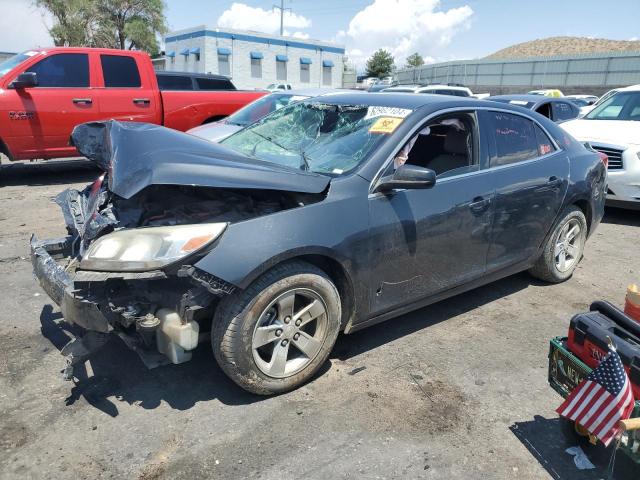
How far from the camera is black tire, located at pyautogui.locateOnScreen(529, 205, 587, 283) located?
14.8 ft

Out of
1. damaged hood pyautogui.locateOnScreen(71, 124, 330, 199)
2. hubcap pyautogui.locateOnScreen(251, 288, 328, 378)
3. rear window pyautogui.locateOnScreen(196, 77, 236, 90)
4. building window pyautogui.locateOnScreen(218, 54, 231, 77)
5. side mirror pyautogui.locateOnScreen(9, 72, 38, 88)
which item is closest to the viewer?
damaged hood pyautogui.locateOnScreen(71, 124, 330, 199)

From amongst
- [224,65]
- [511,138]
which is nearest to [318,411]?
[511,138]

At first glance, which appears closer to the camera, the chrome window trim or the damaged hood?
the damaged hood

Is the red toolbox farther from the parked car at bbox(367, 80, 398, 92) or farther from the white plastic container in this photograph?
the parked car at bbox(367, 80, 398, 92)

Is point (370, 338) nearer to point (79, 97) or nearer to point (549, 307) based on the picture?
point (549, 307)

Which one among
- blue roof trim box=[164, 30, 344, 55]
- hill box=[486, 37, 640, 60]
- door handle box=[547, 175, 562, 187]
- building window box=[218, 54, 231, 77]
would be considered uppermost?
hill box=[486, 37, 640, 60]

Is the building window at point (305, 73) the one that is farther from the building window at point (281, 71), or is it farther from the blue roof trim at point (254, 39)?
the building window at point (281, 71)

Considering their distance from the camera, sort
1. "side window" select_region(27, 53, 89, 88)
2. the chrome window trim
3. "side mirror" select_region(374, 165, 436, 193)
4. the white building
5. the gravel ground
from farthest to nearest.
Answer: the white building
"side window" select_region(27, 53, 89, 88)
the chrome window trim
"side mirror" select_region(374, 165, 436, 193)
the gravel ground

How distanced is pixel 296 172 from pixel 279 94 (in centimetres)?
627

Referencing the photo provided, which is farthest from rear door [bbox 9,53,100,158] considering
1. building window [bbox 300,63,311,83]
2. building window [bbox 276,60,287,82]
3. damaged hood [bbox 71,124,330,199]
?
building window [bbox 300,63,311,83]

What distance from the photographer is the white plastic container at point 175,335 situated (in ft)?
8.54

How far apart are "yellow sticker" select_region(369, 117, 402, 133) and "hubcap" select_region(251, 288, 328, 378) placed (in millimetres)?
1234

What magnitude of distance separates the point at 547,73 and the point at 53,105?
36573 millimetres

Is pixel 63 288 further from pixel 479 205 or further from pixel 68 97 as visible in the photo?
pixel 68 97
